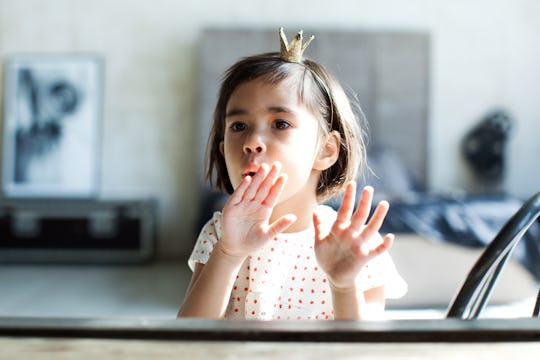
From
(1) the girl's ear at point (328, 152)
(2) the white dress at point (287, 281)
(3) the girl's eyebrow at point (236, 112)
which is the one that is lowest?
(2) the white dress at point (287, 281)

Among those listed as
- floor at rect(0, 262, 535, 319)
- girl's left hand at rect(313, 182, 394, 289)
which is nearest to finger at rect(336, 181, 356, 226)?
girl's left hand at rect(313, 182, 394, 289)

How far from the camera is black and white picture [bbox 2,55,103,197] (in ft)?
15.5

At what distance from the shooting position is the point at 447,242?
2.90m

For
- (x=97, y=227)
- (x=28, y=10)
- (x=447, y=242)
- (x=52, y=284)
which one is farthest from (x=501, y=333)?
(x=28, y=10)

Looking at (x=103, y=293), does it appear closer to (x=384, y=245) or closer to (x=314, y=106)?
(x=314, y=106)

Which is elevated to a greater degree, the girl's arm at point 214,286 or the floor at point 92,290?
the girl's arm at point 214,286

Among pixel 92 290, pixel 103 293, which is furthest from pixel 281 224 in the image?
pixel 92 290

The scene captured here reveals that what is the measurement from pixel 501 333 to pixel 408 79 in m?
4.66

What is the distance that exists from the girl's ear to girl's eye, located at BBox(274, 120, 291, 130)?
0.10m

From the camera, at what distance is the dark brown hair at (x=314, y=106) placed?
0.79m

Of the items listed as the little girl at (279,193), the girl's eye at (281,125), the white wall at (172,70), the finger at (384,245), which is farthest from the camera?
the white wall at (172,70)

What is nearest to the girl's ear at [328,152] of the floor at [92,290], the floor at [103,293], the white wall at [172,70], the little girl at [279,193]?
the little girl at [279,193]

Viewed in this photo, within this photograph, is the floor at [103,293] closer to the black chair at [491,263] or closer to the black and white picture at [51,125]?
the black and white picture at [51,125]

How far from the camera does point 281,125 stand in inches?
29.5
